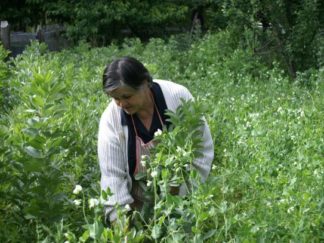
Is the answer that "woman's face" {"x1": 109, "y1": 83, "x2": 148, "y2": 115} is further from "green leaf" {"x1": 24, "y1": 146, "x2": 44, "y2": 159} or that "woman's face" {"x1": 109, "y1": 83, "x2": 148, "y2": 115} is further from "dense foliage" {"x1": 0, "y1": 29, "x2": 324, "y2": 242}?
"green leaf" {"x1": 24, "y1": 146, "x2": 44, "y2": 159}

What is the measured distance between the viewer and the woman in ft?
10.4

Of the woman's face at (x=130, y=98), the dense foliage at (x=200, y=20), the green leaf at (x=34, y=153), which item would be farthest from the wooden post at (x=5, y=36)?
the green leaf at (x=34, y=153)

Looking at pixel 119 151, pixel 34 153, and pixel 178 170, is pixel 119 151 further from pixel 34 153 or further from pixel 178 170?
pixel 178 170

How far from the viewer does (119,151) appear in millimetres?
3277

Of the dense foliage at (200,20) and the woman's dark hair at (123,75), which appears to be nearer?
the woman's dark hair at (123,75)

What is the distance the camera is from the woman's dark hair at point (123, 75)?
10.1 ft

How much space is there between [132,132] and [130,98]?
239mm

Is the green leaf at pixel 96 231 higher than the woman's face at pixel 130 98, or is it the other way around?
the woman's face at pixel 130 98

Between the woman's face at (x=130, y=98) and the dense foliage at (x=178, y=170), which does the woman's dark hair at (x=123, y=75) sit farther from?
the dense foliage at (x=178, y=170)

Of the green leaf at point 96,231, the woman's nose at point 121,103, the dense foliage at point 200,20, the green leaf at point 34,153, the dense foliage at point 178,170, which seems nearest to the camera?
the green leaf at point 96,231

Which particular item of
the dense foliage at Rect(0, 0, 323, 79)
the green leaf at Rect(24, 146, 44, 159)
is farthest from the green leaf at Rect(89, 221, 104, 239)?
the dense foliage at Rect(0, 0, 323, 79)

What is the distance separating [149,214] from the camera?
304 cm

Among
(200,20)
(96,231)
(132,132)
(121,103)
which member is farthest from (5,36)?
(96,231)

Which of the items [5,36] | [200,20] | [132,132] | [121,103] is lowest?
[200,20]
